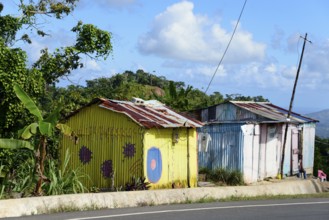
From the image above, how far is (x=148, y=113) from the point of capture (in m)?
17.1

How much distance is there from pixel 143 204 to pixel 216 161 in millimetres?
9260

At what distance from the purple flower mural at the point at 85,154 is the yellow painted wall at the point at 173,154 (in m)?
2.15

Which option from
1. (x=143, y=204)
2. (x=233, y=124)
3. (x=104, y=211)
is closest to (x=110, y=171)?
(x=143, y=204)

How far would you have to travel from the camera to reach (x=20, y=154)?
16.7 m

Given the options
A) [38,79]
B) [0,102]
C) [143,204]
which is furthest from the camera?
[38,79]

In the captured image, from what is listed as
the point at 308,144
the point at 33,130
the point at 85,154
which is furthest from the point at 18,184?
the point at 308,144

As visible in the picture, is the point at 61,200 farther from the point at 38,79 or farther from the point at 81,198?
the point at 38,79

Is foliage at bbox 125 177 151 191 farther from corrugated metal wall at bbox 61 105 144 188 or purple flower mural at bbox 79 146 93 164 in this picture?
purple flower mural at bbox 79 146 93 164

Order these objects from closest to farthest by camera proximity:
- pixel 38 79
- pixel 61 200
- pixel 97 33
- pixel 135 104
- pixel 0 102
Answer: pixel 61 200 → pixel 0 102 → pixel 38 79 → pixel 135 104 → pixel 97 33

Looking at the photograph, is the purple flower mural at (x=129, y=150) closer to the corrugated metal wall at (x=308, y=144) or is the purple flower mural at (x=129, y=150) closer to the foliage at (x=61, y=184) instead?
the foliage at (x=61, y=184)

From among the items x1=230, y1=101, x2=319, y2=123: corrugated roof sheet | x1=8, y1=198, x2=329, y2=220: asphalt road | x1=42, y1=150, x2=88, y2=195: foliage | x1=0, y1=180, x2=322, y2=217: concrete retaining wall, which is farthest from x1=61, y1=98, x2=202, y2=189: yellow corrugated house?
x1=230, y1=101, x2=319, y2=123: corrugated roof sheet

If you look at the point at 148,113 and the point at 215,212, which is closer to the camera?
the point at 215,212

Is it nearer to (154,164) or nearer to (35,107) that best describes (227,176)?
(154,164)

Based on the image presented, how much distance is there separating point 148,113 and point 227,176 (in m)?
4.95
